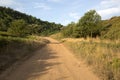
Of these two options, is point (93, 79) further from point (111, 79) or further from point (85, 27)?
point (85, 27)

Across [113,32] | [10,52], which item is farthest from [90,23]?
[10,52]

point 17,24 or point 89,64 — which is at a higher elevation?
point 17,24

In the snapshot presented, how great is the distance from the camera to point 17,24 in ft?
192

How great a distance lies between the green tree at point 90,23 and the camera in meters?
51.0

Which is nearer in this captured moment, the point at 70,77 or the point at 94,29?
the point at 70,77

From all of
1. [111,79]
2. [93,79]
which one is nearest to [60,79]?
[93,79]

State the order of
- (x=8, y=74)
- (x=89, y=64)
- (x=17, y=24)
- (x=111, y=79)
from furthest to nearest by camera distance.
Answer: (x=17, y=24) < (x=89, y=64) < (x=8, y=74) < (x=111, y=79)

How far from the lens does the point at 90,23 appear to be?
51.5 meters

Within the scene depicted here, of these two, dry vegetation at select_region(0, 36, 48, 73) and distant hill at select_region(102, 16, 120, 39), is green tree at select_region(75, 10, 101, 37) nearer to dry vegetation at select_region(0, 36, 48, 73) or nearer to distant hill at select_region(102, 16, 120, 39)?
distant hill at select_region(102, 16, 120, 39)

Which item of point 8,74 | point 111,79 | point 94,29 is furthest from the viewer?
point 94,29

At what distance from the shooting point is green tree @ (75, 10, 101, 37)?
51031 mm

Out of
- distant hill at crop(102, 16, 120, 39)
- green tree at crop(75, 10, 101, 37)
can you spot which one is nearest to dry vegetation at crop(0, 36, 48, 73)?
distant hill at crop(102, 16, 120, 39)

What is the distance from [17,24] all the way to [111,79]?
51.0 meters

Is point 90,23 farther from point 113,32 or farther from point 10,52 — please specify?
point 10,52
